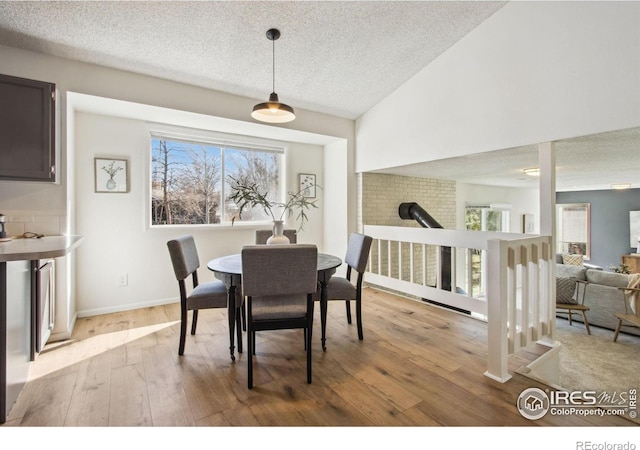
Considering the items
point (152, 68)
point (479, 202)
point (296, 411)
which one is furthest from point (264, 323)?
point (479, 202)

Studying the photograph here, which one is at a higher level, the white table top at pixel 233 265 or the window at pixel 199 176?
the window at pixel 199 176

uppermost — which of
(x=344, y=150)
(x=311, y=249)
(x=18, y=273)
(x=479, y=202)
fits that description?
(x=344, y=150)

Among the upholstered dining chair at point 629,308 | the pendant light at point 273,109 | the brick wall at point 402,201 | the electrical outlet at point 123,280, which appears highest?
the pendant light at point 273,109

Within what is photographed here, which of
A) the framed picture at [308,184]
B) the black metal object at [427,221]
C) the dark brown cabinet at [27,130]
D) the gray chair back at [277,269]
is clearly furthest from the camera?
the framed picture at [308,184]

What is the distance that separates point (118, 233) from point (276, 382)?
2.66m

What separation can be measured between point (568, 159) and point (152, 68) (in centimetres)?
471

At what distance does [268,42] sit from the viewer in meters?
2.75

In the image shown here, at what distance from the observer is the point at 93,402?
1796 mm

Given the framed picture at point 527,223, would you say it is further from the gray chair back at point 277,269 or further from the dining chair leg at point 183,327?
the dining chair leg at point 183,327

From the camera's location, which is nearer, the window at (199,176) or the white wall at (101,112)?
the white wall at (101,112)

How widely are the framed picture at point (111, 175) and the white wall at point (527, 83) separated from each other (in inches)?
130

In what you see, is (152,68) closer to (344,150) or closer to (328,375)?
(344,150)

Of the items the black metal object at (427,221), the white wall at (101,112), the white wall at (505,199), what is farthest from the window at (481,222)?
the white wall at (101,112)

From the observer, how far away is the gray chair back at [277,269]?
187 cm
